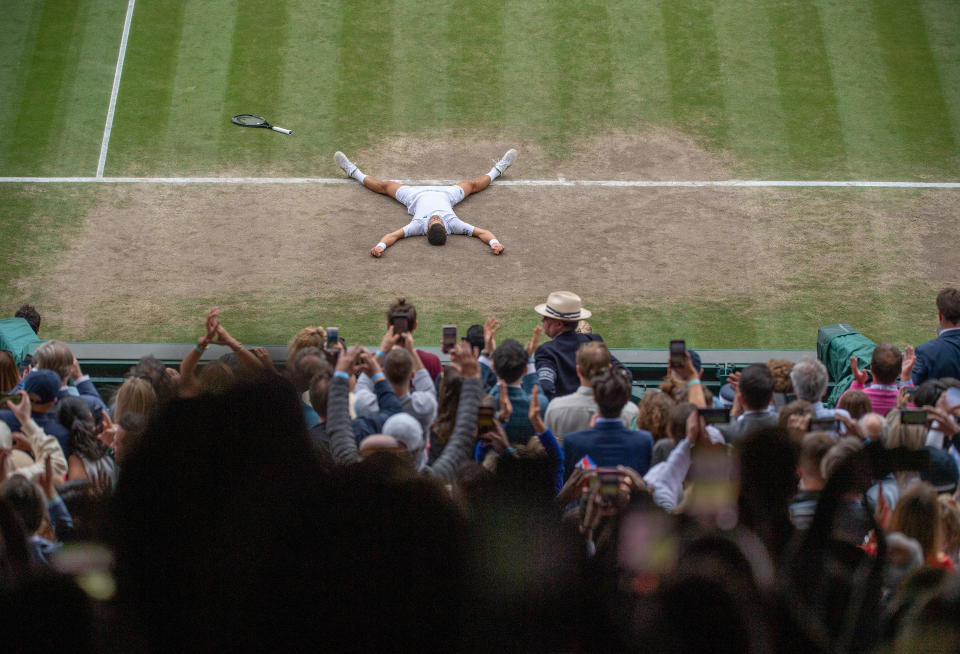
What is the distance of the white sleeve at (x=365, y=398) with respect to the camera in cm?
569

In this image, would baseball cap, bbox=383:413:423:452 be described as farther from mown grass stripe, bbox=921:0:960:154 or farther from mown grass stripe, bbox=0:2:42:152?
mown grass stripe, bbox=921:0:960:154

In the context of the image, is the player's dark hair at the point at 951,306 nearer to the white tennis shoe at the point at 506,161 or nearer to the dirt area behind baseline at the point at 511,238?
the dirt area behind baseline at the point at 511,238

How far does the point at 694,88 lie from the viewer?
544 inches

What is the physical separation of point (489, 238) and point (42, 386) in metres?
6.47

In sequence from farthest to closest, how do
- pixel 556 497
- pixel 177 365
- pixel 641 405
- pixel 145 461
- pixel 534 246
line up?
1. pixel 534 246
2. pixel 177 365
3. pixel 641 405
4. pixel 556 497
5. pixel 145 461

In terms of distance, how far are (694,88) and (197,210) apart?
6852 millimetres

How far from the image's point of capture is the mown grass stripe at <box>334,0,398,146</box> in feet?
43.7

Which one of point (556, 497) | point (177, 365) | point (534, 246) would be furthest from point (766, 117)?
point (556, 497)

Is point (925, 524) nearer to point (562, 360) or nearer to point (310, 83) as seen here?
point (562, 360)

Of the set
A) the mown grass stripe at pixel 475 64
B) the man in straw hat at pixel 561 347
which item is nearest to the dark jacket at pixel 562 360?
the man in straw hat at pixel 561 347

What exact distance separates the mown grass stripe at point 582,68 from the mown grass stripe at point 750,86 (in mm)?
1634

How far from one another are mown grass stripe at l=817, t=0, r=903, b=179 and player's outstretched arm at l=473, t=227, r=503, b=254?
4.76 metres

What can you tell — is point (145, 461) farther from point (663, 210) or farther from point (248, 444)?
point (663, 210)

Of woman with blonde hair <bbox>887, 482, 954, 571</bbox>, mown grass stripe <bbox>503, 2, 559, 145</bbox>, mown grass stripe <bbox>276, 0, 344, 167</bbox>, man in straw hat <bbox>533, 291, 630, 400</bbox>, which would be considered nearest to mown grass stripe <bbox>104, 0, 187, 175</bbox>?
mown grass stripe <bbox>276, 0, 344, 167</bbox>
